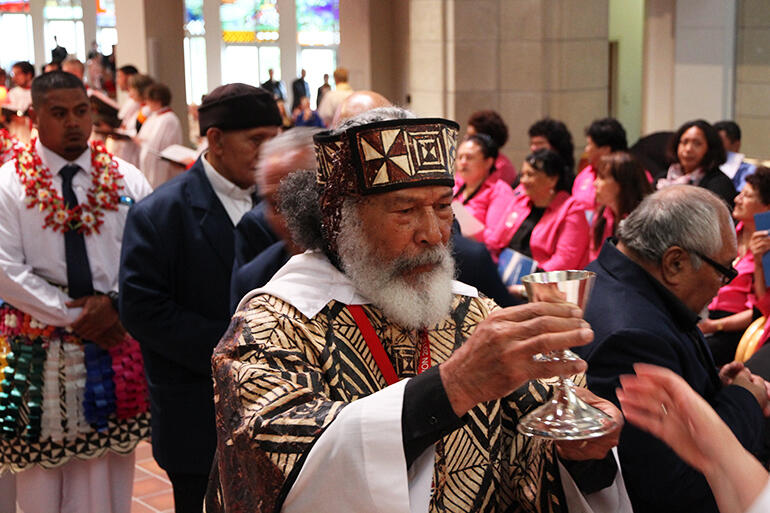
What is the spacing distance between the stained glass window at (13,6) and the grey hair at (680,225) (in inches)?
276

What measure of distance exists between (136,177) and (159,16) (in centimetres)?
1096

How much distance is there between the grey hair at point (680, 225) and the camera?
3057 mm

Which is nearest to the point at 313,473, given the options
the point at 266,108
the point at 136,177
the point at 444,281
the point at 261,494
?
the point at 261,494

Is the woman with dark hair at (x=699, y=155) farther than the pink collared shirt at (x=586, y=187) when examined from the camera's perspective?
No

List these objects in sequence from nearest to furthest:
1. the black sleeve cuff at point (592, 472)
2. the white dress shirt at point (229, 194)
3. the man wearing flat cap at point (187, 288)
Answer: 1. the black sleeve cuff at point (592, 472)
2. the man wearing flat cap at point (187, 288)
3. the white dress shirt at point (229, 194)

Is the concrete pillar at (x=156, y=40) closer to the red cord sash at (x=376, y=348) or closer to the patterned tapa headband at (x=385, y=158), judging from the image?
the patterned tapa headband at (x=385, y=158)

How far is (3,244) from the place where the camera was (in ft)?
13.9

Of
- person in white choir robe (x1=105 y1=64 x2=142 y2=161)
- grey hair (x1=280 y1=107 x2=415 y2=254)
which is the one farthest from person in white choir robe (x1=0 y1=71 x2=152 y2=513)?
person in white choir robe (x1=105 y1=64 x2=142 y2=161)

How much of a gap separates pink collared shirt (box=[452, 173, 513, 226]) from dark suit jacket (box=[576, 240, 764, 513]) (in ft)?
12.7

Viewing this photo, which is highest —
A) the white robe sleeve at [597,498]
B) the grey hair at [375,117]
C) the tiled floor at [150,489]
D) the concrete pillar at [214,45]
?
the concrete pillar at [214,45]

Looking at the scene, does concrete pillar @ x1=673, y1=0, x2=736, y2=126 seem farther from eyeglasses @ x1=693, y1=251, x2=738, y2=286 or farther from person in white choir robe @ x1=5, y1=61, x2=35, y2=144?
person in white choir robe @ x1=5, y1=61, x2=35, y2=144

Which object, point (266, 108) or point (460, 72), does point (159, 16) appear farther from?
point (266, 108)

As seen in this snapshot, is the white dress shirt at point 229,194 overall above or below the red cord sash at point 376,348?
above

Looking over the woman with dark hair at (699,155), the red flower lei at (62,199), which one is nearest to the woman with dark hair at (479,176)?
the woman with dark hair at (699,155)
